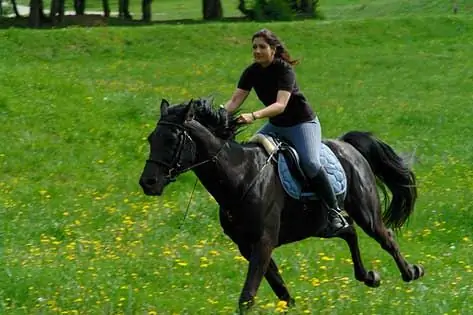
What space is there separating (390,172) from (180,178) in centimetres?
705

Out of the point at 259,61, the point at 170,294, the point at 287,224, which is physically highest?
the point at 259,61

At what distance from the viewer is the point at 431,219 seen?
51.3 ft

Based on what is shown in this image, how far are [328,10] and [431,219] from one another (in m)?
57.2

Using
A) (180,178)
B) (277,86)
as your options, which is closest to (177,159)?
(277,86)

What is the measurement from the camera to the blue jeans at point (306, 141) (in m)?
9.88

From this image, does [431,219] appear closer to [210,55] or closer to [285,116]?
[285,116]

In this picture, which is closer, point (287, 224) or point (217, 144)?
point (217, 144)

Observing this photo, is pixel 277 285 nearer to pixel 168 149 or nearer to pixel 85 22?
pixel 168 149

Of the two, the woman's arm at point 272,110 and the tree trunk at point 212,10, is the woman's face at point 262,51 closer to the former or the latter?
the woman's arm at point 272,110

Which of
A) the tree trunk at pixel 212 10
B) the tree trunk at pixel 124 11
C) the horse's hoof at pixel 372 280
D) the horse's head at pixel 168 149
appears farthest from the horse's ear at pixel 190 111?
the tree trunk at pixel 124 11

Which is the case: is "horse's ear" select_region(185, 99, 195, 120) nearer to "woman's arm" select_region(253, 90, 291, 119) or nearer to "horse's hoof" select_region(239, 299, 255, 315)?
"woman's arm" select_region(253, 90, 291, 119)

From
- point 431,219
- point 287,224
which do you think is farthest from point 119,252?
point 431,219

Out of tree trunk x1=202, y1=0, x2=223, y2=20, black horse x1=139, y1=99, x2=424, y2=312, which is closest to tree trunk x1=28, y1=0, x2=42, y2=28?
tree trunk x1=202, y1=0, x2=223, y2=20

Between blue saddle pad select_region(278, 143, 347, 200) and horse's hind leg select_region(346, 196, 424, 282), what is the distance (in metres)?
0.44
